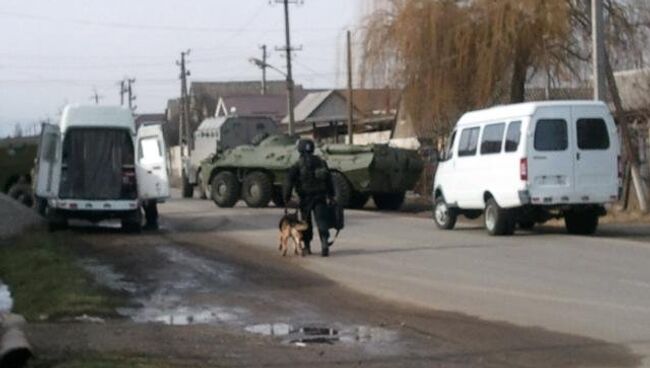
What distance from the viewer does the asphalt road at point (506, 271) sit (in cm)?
1373

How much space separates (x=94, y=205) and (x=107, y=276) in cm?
917

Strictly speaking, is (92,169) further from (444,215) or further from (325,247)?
(325,247)

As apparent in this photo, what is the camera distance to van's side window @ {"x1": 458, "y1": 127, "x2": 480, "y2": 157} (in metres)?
24.6

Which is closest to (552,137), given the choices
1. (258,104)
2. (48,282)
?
(48,282)

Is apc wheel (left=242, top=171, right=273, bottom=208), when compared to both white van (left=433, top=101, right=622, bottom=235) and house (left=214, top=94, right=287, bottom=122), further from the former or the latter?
house (left=214, top=94, right=287, bottom=122)

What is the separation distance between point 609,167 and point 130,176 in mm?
10256

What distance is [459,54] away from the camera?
33375mm

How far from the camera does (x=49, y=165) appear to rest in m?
27.5

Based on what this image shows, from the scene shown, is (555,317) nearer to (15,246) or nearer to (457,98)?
(15,246)

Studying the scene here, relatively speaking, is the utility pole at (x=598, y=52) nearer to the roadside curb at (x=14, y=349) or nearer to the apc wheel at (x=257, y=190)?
the apc wheel at (x=257, y=190)

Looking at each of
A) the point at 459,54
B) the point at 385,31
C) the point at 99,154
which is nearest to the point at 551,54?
the point at 459,54

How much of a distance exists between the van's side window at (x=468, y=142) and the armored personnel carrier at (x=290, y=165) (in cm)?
714

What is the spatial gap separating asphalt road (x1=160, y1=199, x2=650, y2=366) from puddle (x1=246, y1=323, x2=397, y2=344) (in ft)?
4.88

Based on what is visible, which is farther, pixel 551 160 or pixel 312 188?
pixel 551 160
